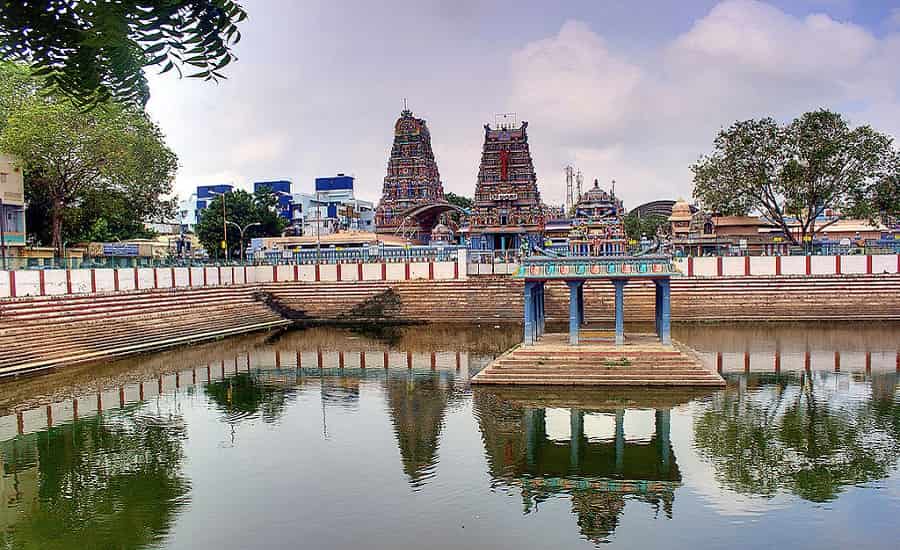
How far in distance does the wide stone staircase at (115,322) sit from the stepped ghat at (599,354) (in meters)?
13.3

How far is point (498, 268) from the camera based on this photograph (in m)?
39.1

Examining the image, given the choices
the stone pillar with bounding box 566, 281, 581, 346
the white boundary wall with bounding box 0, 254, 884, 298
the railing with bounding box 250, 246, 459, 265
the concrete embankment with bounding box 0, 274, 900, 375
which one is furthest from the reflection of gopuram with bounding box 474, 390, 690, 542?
the railing with bounding box 250, 246, 459, 265

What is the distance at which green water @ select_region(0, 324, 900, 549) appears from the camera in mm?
10547

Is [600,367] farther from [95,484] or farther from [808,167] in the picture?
[808,167]

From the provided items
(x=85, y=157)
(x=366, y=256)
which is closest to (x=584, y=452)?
(x=366, y=256)

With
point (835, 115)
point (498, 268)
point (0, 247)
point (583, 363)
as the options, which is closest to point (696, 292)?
point (498, 268)

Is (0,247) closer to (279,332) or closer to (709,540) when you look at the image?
(279,332)

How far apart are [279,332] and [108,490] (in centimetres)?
2243

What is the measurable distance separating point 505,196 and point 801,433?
121ft

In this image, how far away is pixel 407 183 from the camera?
210ft

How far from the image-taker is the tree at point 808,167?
39094 mm

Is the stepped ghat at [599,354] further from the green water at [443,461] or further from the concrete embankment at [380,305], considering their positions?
the concrete embankment at [380,305]

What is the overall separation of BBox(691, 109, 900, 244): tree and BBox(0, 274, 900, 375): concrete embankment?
25.3ft

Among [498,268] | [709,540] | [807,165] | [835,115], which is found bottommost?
[709,540]
